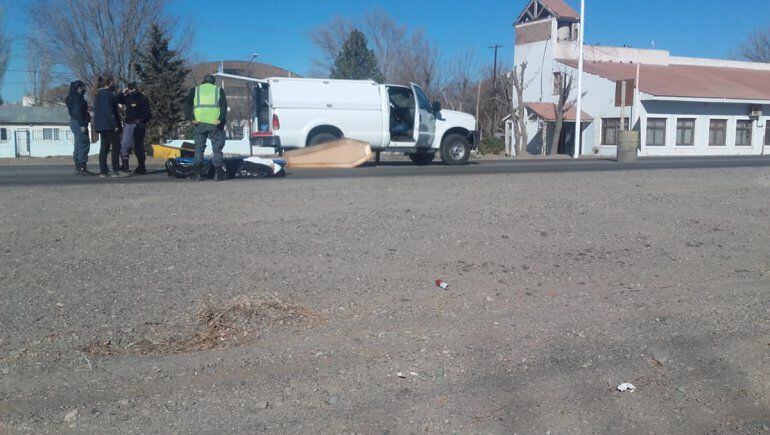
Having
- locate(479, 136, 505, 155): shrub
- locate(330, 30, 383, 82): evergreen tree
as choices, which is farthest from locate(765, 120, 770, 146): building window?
locate(330, 30, 383, 82): evergreen tree

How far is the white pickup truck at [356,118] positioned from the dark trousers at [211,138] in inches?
202

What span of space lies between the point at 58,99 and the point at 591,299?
64416 mm

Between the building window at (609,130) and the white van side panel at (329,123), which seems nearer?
the white van side panel at (329,123)

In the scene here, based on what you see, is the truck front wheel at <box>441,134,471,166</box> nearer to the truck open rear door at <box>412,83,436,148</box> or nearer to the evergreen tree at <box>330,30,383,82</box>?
the truck open rear door at <box>412,83,436,148</box>

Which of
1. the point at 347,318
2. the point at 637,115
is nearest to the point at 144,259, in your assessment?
the point at 347,318

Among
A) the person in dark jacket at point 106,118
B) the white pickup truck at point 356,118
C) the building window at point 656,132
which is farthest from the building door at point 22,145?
the building window at point 656,132

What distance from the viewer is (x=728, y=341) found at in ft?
19.5

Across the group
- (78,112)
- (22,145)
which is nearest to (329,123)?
(78,112)

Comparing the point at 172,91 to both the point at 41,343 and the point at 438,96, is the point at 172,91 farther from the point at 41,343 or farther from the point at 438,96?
the point at 41,343

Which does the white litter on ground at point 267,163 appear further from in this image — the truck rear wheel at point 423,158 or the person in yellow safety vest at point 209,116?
the truck rear wheel at point 423,158

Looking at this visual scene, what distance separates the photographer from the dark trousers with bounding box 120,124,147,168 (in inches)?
493

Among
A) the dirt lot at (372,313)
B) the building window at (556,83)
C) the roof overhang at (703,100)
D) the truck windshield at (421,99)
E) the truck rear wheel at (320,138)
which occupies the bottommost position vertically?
the dirt lot at (372,313)

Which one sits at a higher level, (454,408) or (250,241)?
(250,241)

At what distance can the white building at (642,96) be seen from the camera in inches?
1730
